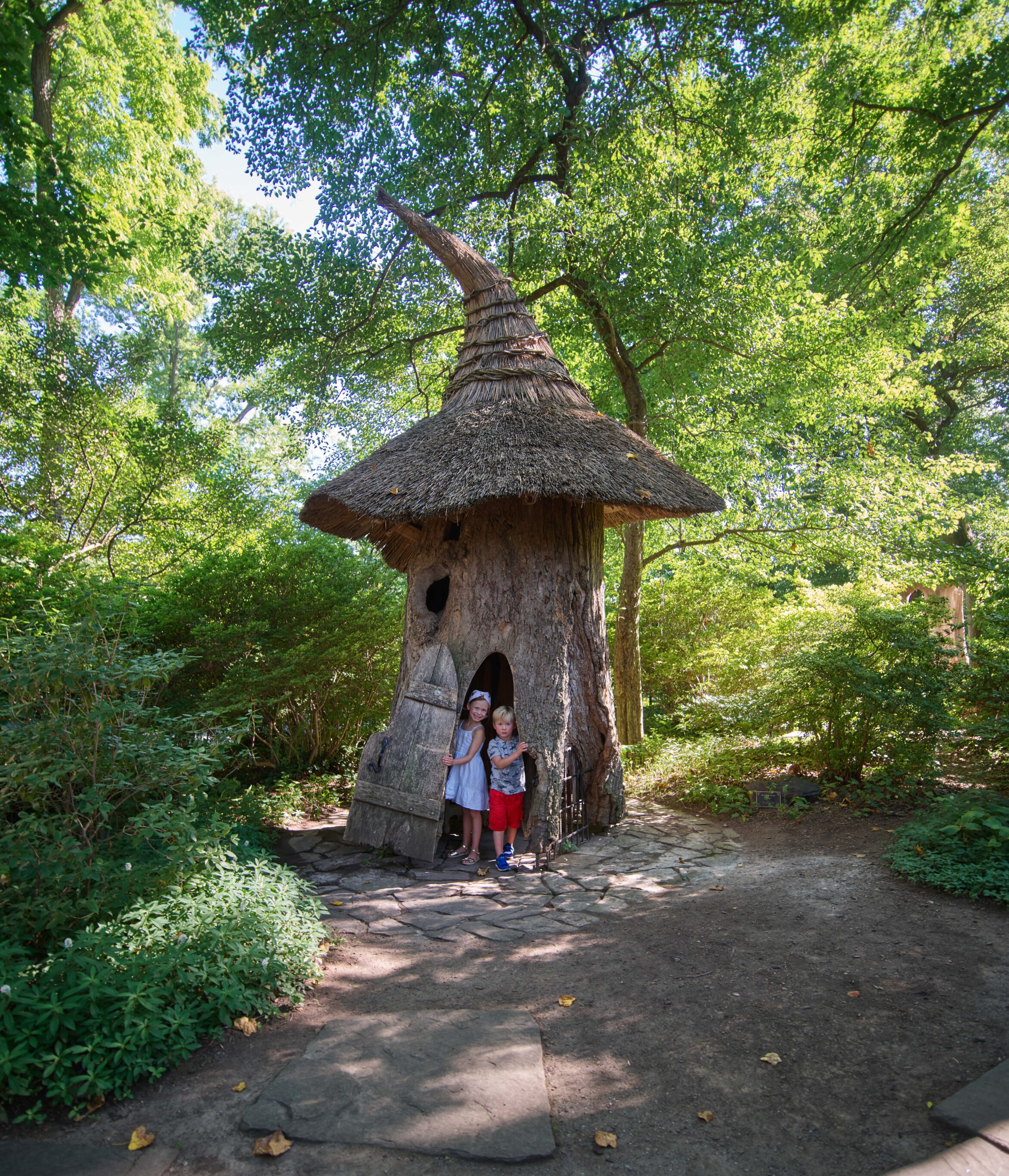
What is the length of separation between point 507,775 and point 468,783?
0.38m

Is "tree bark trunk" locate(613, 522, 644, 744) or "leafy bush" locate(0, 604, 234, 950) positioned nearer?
"leafy bush" locate(0, 604, 234, 950)

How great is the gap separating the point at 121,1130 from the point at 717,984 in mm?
2703

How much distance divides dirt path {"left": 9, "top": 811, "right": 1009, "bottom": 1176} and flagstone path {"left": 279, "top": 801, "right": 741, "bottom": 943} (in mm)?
228

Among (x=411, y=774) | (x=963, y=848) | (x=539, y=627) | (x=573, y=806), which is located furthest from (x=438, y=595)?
(x=963, y=848)

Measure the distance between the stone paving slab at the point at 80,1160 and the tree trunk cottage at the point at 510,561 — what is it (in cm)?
372

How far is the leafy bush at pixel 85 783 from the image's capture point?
3293mm

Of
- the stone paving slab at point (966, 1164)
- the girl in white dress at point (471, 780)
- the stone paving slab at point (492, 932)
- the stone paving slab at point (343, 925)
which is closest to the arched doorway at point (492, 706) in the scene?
the girl in white dress at point (471, 780)

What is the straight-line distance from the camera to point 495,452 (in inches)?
247

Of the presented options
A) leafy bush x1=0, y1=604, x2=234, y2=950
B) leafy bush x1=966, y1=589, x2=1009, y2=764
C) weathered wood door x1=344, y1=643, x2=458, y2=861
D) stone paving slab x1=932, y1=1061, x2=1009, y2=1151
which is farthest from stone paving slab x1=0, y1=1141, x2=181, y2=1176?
leafy bush x1=966, y1=589, x2=1009, y2=764

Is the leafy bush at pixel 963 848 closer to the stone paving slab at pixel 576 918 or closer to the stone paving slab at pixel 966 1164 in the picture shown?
the stone paving slab at pixel 576 918

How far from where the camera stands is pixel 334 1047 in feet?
10.2

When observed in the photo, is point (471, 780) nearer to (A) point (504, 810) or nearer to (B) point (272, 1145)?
(A) point (504, 810)

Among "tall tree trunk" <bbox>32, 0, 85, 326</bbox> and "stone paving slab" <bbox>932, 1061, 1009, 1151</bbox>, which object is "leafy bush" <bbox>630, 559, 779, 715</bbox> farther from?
"tall tree trunk" <bbox>32, 0, 85, 326</bbox>

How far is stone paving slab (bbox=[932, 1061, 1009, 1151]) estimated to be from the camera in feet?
7.71
